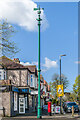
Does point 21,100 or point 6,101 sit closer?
point 6,101

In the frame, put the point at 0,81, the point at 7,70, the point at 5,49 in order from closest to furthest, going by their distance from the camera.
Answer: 1. the point at 5,49
2. the point at 0,81
3. the point at 7,70

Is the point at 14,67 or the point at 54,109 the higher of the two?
the point at 14,67

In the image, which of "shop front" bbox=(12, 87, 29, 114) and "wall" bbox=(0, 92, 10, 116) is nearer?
"wall" bbox=(0, 92, 10, 116)

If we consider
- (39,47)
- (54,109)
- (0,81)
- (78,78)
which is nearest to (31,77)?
(0,81)

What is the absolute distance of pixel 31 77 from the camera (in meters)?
44.6

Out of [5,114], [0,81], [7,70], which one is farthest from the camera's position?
[7,70]

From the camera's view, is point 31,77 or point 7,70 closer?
point 7,70

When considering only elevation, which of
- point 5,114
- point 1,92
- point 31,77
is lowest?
point 5,114

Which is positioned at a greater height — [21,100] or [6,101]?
[21,100]

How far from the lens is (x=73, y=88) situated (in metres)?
74.1

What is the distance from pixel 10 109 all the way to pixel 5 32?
29.5 ft

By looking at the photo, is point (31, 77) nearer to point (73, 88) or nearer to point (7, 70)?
point (7, 70)

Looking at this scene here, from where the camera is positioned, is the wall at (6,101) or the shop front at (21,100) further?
the shop front at (21,100)

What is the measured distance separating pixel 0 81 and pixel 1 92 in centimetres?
754
